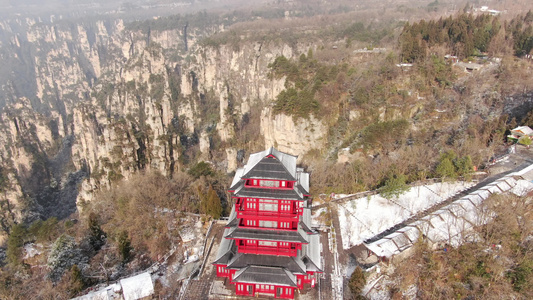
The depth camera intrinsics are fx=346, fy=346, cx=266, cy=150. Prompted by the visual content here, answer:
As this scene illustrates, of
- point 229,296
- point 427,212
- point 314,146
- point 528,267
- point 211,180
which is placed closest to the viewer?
point 528,267

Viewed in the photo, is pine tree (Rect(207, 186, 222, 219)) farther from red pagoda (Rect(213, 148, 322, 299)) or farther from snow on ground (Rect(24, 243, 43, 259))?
snow on ground (Rect(24, 243, 43, 259))

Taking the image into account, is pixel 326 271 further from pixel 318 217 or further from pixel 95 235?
pixel 95 235

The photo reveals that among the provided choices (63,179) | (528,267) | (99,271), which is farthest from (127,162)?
(528,267)

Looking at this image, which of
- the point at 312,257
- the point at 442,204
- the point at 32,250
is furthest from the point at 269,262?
the point at 32,250

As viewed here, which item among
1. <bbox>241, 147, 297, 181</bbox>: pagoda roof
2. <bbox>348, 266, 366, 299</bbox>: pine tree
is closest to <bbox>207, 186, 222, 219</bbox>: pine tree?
<bbox>241, 147, 297, 181</bbox>: pagoda roof

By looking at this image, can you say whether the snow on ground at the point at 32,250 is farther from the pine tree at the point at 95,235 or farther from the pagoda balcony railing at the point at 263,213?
the pagoda balcony railing at the point at 263,213

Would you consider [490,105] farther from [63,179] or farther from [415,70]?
[63,179]
